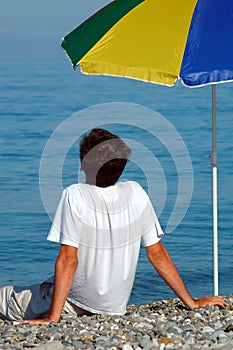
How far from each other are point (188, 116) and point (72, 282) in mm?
19012

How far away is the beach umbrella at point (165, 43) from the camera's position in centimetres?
550

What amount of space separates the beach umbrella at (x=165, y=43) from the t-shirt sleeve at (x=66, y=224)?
0.80 metres

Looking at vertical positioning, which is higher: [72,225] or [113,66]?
[113,66]

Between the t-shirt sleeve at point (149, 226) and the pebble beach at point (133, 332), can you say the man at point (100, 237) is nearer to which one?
the t-shirt sleeve at point (149, 226)

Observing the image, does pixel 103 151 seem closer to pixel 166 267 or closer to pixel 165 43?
pixel 165 43

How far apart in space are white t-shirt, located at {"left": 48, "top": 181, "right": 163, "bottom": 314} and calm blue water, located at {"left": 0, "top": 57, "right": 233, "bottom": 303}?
276mm

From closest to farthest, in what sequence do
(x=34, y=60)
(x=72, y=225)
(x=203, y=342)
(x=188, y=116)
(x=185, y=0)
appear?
(x=203, y=342), (x=72, y=225), (x=185, y=0), (x=188, y=116), (x=34, y=60)

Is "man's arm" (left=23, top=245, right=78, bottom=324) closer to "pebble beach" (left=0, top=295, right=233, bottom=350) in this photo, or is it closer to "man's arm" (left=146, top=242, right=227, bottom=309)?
A: "pebble beach" (left=0, top=295, right=233, bottom=350)

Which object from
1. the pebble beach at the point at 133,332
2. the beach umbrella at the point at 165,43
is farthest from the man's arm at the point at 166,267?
the beach umbrella at the point at 165,43

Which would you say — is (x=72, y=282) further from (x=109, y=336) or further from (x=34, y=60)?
(x=34, y=60)

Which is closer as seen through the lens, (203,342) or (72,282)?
(203,342)

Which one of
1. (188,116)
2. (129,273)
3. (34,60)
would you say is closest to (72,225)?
(129,273)

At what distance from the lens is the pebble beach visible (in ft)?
16.0

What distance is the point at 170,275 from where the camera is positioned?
230 inches
